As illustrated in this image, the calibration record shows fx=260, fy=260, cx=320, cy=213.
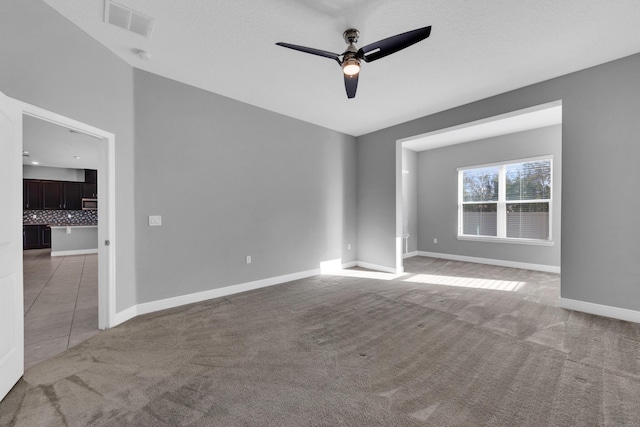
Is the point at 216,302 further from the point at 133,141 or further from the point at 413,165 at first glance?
the point at 413,165

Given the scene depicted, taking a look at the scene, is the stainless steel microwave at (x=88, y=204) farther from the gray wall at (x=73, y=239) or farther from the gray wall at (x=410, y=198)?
the gray wall at (x=410, y=198)

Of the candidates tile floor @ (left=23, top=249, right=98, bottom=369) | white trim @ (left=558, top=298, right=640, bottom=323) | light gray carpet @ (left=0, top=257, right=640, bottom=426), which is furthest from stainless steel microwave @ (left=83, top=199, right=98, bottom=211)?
white trim @ (left=558, top=298, right=640, bottom=323)

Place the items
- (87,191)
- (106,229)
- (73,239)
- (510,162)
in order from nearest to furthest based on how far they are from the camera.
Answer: (106,229) → (510,162) → (73,239) → (87,191)

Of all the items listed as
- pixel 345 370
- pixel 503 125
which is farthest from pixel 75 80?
pixel 503 125

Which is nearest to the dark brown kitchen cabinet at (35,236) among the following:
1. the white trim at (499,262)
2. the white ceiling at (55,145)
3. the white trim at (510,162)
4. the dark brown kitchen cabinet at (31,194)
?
the dark brown kitchen cabinet at (31,194)

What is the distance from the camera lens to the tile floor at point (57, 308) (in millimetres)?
2502

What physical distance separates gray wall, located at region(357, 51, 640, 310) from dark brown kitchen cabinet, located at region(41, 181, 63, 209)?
12988 mm

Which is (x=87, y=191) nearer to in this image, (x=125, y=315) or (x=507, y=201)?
(x=125, y=315)

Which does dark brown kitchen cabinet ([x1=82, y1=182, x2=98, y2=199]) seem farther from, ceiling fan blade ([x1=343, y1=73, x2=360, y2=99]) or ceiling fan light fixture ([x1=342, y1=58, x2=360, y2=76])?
ceiling fan light fixture ([x1=342, y1=58, x2=360, y2=76])

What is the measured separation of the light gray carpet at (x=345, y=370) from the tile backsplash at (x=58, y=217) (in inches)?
324

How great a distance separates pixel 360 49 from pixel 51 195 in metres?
11.8

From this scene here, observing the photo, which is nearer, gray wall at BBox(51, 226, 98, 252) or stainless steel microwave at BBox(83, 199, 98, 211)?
gray wall at BBox(51, 226, 98, 252)

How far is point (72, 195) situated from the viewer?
9.20 meters

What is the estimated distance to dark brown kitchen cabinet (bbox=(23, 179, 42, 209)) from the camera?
8.70 m
